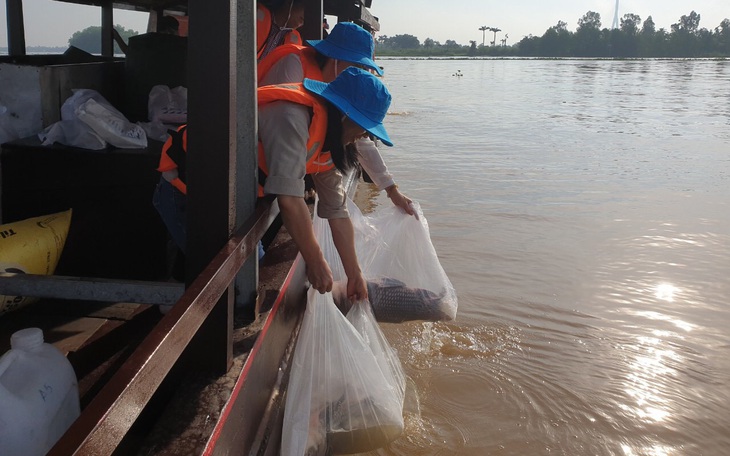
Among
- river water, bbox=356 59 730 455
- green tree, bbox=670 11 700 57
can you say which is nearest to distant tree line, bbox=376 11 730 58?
green tree, bbox=670 11 700 57

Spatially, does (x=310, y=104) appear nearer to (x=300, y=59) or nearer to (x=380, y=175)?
(x=300, y=59)

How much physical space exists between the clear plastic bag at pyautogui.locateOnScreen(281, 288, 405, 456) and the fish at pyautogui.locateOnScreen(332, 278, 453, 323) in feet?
2.58

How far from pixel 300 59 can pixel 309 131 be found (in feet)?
3.12

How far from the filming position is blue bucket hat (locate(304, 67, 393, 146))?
2273 millimetres

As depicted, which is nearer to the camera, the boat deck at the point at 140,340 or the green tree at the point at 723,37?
the boat deck at the point at 140,340

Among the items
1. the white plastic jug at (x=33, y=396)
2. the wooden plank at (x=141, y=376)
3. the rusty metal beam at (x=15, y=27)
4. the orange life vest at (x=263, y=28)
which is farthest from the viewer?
the rusty metal beam at (x=15, y=27)

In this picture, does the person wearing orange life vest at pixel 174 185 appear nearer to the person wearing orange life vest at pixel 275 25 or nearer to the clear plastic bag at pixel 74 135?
the clear plastic bag at pixel 74 135

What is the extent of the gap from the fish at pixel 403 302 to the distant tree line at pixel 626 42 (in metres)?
107

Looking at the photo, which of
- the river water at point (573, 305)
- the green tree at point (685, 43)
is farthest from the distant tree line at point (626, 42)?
the river water at point (573, 305)

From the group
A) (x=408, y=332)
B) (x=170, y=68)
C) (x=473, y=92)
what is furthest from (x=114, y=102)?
(x=473, y=92)

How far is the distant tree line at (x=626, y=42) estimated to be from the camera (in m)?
116

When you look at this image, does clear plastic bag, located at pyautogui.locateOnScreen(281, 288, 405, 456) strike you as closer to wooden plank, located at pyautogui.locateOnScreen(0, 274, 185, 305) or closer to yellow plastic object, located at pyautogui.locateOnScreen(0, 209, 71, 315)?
wooden plank, located at pyautogui.locateOnScreen(0, 274, 185, 305)

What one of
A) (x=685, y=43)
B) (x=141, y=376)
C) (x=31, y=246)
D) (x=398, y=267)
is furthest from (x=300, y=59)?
(x=685, y=43)

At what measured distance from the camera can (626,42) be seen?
122 metres
